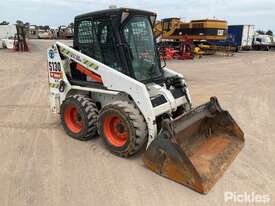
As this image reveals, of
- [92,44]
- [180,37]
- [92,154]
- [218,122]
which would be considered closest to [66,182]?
[92,154]

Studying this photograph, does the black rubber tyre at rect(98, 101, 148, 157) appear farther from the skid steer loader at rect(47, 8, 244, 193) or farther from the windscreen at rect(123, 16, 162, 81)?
the windscreen at rect(123, 16, 162, 81)

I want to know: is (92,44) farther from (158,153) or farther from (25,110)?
(25,110)

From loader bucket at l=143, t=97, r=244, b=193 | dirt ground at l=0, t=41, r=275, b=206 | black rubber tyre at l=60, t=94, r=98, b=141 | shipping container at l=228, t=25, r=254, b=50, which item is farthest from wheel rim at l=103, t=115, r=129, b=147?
shipping container at l=228, t=25, r=254, b=50

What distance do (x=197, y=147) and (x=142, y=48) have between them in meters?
1.80

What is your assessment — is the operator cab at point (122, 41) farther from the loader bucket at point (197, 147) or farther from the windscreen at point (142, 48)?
the loader bucket at point (197, 147)

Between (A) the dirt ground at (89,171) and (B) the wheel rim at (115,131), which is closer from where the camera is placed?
(A) the dirt ground at (89,171)

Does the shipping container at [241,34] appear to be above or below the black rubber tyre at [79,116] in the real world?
above

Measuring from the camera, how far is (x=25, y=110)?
21.6ft

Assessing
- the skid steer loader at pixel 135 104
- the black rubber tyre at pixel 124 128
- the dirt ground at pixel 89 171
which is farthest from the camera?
the black rubber tyre at pixel 124 128

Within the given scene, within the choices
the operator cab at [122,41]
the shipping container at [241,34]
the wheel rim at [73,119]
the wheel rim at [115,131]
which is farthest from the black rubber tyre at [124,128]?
the shipping container at [241,34]

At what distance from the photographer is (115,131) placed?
14.2 feet

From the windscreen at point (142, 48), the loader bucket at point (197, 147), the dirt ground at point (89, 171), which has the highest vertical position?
the windscreen at point (142, 48)

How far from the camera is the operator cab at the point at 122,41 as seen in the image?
166 inches

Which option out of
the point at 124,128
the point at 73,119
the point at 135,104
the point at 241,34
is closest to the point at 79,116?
the point at 73,119
